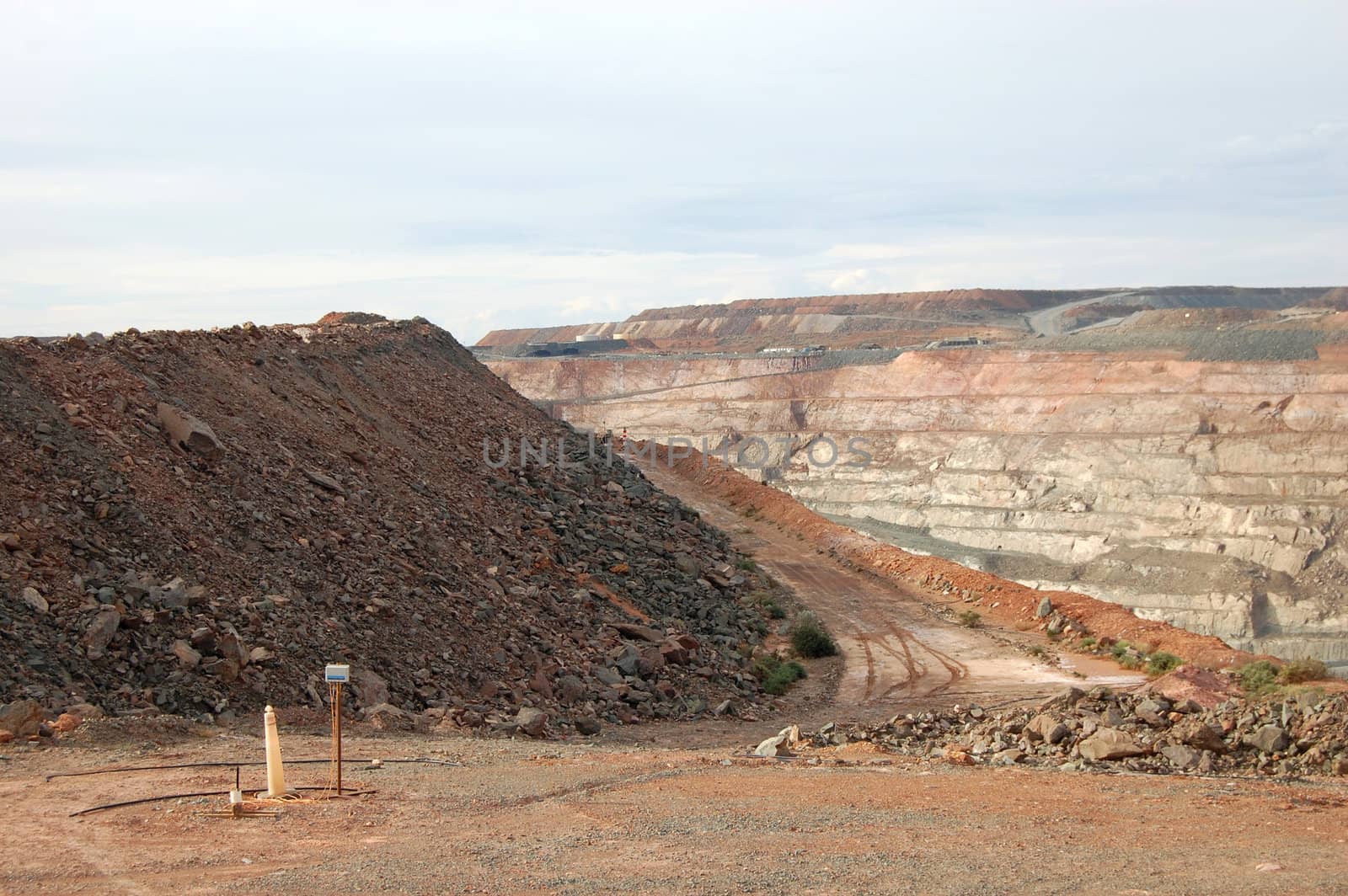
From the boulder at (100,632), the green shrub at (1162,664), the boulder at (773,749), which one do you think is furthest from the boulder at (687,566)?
the boulder at (100,632)

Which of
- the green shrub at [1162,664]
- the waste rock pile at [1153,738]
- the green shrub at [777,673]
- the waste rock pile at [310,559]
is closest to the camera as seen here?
the waste rock pile at [1153,738]

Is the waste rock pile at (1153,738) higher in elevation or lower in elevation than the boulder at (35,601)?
lower

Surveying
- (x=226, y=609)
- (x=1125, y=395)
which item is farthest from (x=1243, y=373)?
(x=226, y=609)

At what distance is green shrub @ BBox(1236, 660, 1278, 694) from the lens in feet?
56.5

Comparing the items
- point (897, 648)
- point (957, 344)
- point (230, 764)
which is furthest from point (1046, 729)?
point (957, 344)

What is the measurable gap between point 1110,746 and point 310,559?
396 inches

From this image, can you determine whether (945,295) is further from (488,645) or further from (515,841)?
(515,841)

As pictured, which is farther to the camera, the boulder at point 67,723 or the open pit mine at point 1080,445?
the open pit mine at point 1080,445

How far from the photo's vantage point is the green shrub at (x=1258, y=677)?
17219 millimetres

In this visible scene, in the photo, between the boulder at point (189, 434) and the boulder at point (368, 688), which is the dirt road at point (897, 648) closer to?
the boulder at point (368, 688)

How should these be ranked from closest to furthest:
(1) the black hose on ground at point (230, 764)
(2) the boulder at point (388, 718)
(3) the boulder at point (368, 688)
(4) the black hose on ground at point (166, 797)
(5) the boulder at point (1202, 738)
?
(4) the black hose on ground at point (166, 797) < (1) the black hose on ground at point (230, 764) < (5) the boulder at point (1202, 738) < (2) the boulder at point (388, 718) < (3) the boulder at point (368, 688)

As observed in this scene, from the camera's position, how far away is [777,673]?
20.3 metres

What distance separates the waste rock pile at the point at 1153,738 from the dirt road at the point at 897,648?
3958mm

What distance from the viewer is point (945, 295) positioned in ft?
363
